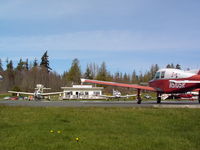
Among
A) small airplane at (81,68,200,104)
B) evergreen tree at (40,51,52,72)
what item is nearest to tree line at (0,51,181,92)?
evergreen tree at (40,51,52,72)

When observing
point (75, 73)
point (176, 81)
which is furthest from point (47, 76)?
point (176, 81)

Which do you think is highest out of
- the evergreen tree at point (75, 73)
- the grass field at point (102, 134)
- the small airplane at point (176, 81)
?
the evergreen tree at point (75, 73)

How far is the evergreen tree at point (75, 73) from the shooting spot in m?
118

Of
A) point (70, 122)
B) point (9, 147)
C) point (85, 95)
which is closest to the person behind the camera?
point (9, 147)

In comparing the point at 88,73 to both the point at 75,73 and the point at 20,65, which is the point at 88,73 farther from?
the point at 20,65

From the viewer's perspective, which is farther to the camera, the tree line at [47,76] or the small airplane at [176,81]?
the tree line at [47,76]

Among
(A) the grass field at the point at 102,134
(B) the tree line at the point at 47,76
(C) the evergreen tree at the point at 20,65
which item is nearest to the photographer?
(A) the grass field at the point at 102,134

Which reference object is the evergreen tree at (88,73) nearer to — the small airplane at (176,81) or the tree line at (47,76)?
the tree line at (47,76)

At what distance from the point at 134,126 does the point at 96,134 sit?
1842 millimetres

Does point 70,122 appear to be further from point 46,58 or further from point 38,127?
point 46,58

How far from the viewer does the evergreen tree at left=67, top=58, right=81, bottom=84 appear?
387 feet

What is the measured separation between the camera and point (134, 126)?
345 inches

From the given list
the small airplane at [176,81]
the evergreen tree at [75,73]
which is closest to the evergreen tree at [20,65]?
the evergreen tree at [75,73]

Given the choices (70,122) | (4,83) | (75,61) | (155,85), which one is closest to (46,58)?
(75,61)
